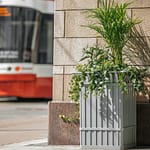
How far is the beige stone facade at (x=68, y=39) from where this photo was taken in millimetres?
11539

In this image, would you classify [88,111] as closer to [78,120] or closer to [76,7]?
[78,120]

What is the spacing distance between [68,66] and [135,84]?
147cm

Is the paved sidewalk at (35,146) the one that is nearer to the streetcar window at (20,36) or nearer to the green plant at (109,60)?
the green plant at (109,60)


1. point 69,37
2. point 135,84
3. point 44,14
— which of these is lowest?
point 135,84

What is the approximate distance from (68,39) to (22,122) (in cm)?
639

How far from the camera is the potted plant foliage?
10461 mm

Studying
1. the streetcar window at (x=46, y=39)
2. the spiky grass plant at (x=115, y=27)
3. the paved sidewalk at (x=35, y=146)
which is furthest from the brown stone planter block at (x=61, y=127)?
the streetcar window at (x=46, y=39)

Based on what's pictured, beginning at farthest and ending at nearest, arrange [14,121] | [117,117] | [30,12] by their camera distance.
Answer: [30,12]
[14,121]
[117,117]

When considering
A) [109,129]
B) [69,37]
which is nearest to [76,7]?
[69,37]

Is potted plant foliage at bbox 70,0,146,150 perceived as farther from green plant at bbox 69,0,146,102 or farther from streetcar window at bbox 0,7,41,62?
streetcar window at bbox 0,7,41,62

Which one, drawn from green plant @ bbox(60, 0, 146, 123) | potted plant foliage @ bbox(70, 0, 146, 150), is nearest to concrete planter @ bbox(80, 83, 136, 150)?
potted plant foliage @ bbox(70, 0, 146, 150)

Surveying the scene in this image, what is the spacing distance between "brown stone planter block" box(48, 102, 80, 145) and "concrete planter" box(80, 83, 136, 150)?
0.61 m

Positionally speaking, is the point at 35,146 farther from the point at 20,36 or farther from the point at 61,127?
the point at 20,36

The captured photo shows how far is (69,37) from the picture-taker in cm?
1162
